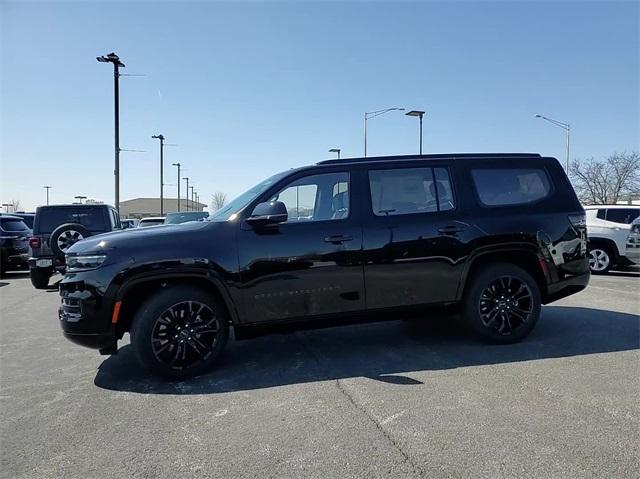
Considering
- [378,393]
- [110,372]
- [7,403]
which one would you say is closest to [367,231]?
[378,393]

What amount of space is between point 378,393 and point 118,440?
6.45 feet

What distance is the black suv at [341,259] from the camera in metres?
4.29

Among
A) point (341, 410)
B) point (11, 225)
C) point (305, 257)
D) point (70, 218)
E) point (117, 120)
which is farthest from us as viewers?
point (117, 120)

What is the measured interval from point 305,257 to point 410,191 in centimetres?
140

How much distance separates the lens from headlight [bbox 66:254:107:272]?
167 inches

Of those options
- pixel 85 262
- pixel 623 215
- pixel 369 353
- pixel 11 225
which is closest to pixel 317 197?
pixel 369 353

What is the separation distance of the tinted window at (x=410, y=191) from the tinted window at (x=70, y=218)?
803cm

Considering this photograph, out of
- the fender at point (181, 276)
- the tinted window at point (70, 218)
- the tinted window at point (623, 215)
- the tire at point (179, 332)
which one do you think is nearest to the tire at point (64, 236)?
the tinted window at point (70, 218)

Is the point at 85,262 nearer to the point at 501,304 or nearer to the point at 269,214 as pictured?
the point at 269,214

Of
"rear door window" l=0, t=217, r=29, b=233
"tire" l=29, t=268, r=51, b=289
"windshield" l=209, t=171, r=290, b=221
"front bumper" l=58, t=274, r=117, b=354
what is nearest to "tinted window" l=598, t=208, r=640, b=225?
"windshield" l=209, t=171, r=290, b=221

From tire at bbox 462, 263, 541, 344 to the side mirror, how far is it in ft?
7.39

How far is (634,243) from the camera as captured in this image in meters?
10.3

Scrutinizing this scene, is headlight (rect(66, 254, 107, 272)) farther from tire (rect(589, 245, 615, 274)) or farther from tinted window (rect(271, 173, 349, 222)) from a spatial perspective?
tire (rect(589, 245, 615, 274))

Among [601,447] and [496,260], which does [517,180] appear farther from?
[601,447]
